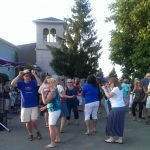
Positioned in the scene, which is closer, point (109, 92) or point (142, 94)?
point (109, 92)

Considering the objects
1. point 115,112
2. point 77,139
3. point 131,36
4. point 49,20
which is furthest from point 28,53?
point 115,112

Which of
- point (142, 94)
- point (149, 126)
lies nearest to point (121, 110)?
point (149, 126)

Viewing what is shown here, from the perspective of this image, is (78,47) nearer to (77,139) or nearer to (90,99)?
(90,99)

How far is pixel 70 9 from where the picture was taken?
54469 mm

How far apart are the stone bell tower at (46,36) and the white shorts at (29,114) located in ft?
139

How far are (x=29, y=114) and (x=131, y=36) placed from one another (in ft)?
77.9

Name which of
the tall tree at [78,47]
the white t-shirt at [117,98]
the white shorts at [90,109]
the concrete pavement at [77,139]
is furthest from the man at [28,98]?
the tall tree at [78,47]

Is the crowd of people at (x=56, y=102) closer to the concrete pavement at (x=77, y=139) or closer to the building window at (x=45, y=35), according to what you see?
the concrete pavement at (x=77, y=139)

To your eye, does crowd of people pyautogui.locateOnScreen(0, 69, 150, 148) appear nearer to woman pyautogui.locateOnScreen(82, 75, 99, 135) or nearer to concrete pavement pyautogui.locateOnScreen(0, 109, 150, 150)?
A: woman pyautogui.locateOnScreen(82, 75, 99, 135)

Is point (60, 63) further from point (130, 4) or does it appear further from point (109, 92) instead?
point (109, 92)

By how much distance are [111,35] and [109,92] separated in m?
24.5

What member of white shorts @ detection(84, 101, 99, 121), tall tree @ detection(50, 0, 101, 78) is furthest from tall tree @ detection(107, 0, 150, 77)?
white shorts @ detection(84, 101, 99, 121)

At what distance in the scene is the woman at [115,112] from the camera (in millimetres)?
10891

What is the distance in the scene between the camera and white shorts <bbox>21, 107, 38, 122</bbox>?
11.3m
